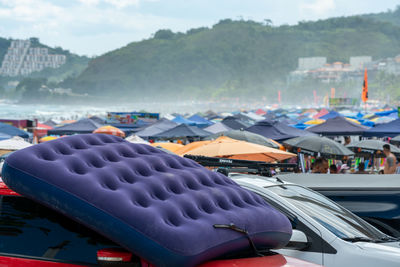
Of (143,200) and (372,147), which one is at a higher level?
(143,200)

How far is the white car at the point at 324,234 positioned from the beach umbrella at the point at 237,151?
23.0ft

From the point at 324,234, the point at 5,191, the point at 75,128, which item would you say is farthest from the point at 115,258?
the point at 75,128

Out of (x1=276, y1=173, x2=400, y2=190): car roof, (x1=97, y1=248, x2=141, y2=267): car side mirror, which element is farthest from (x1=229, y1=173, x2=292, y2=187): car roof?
(x1=97, y1=248, x2=141, y2=267): car side mirror

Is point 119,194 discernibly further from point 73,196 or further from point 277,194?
point 277,194

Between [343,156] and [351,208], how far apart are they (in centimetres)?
786

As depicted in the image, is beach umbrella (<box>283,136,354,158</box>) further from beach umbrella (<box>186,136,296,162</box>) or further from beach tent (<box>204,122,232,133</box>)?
beach tent (<box>204,122,232,133</box>)

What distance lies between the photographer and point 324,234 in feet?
13.8

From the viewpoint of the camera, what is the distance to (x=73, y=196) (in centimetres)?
286

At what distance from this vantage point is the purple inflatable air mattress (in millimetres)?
2768

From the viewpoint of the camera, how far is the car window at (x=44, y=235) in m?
3.07

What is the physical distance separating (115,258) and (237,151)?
927 cm

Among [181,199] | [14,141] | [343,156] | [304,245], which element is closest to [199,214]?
[181,199]

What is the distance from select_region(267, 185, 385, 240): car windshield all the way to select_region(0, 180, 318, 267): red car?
50.6 inches

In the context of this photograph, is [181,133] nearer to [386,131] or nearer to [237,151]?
[386,131]
